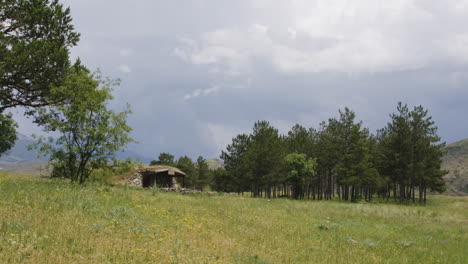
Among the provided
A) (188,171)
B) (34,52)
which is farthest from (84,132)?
(188,171)

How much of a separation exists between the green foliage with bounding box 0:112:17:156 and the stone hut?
48.4 ft

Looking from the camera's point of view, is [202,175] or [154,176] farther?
[202,175]

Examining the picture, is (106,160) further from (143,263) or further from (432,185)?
(432,185)

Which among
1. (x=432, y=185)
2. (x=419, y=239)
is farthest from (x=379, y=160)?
(x=419, y=239)

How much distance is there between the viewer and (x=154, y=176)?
46312 mm

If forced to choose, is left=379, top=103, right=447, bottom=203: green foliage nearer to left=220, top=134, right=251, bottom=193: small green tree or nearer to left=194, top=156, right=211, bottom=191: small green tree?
left=220, top=134, right=251, bottom=193: small green tree

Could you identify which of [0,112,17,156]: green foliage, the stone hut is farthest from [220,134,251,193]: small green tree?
[0,112,17,156]: green foliage

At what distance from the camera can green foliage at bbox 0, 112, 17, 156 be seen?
109 ft

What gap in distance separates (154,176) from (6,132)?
63.8 feet

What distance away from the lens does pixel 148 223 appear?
11844 mm

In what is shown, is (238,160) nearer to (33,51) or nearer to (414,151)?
(414,151)

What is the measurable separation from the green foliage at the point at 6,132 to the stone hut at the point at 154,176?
1474 centimetres

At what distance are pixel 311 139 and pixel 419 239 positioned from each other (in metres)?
49.0

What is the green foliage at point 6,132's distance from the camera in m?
33.2
